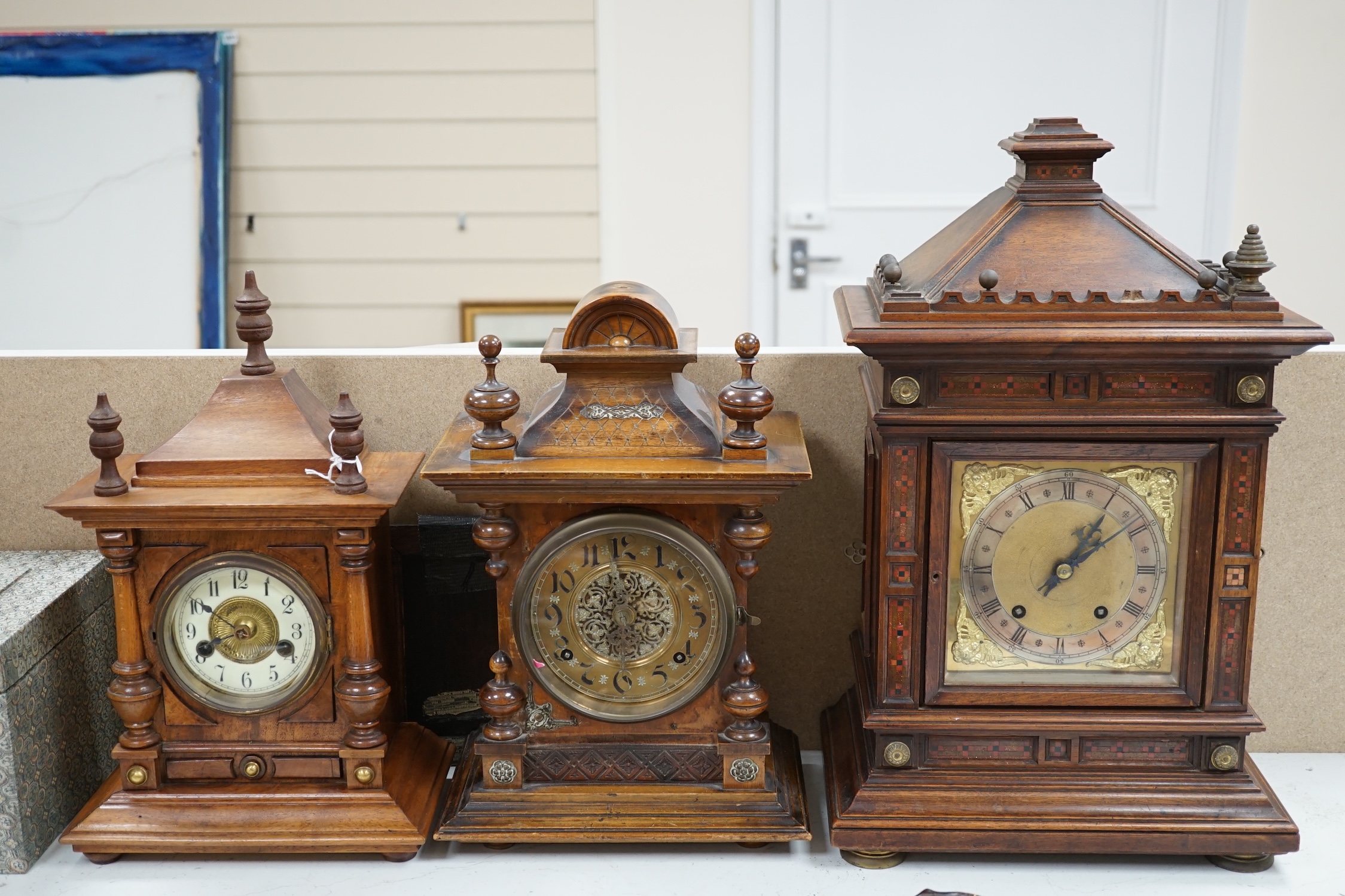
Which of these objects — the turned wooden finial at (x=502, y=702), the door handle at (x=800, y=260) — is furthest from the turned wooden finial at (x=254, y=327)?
the door handle at (x=800, y=260)

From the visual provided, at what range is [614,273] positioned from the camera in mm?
3965

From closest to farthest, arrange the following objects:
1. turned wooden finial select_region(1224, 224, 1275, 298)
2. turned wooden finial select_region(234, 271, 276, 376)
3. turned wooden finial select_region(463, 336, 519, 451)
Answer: turned wooden finial select_region(1224, 224, 1275, 298) < turned wooden finial select_region(463, 336, 519, 451) < turned wooden finial select_region(234, 271, 276, 376)

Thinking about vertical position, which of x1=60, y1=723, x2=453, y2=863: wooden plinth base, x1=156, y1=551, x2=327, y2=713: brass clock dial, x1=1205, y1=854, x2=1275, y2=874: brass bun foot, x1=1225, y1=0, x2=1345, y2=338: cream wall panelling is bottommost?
x1=1205, y1=854, x2=1275, y2=874: brass bun foot

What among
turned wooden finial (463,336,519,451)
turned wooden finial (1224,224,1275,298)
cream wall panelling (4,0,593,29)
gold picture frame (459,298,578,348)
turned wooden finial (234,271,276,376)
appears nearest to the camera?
turned wooden finial (1224,224,1275,298)

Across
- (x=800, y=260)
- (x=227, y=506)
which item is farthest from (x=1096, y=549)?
(x=800, y=260)

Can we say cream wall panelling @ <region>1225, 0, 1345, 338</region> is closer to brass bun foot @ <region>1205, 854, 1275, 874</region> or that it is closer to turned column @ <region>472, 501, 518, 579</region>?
brass bun foot @ <region>1205, 854, 1275, 874</region>

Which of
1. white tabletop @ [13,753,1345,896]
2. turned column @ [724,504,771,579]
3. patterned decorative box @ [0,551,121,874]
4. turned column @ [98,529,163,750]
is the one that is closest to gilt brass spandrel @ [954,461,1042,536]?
turned column @ [724,504,771,579]

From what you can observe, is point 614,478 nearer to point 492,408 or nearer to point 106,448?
point 492,408

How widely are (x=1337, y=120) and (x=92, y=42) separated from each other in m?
3.55

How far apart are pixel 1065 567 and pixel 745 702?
428mm

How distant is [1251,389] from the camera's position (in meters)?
1.56

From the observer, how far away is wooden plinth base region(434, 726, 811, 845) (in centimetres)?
168

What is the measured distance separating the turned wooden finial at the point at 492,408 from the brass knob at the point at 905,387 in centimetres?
45

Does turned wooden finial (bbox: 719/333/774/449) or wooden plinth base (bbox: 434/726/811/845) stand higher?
turned wooden finial (bbox: 719/333/774/449)
